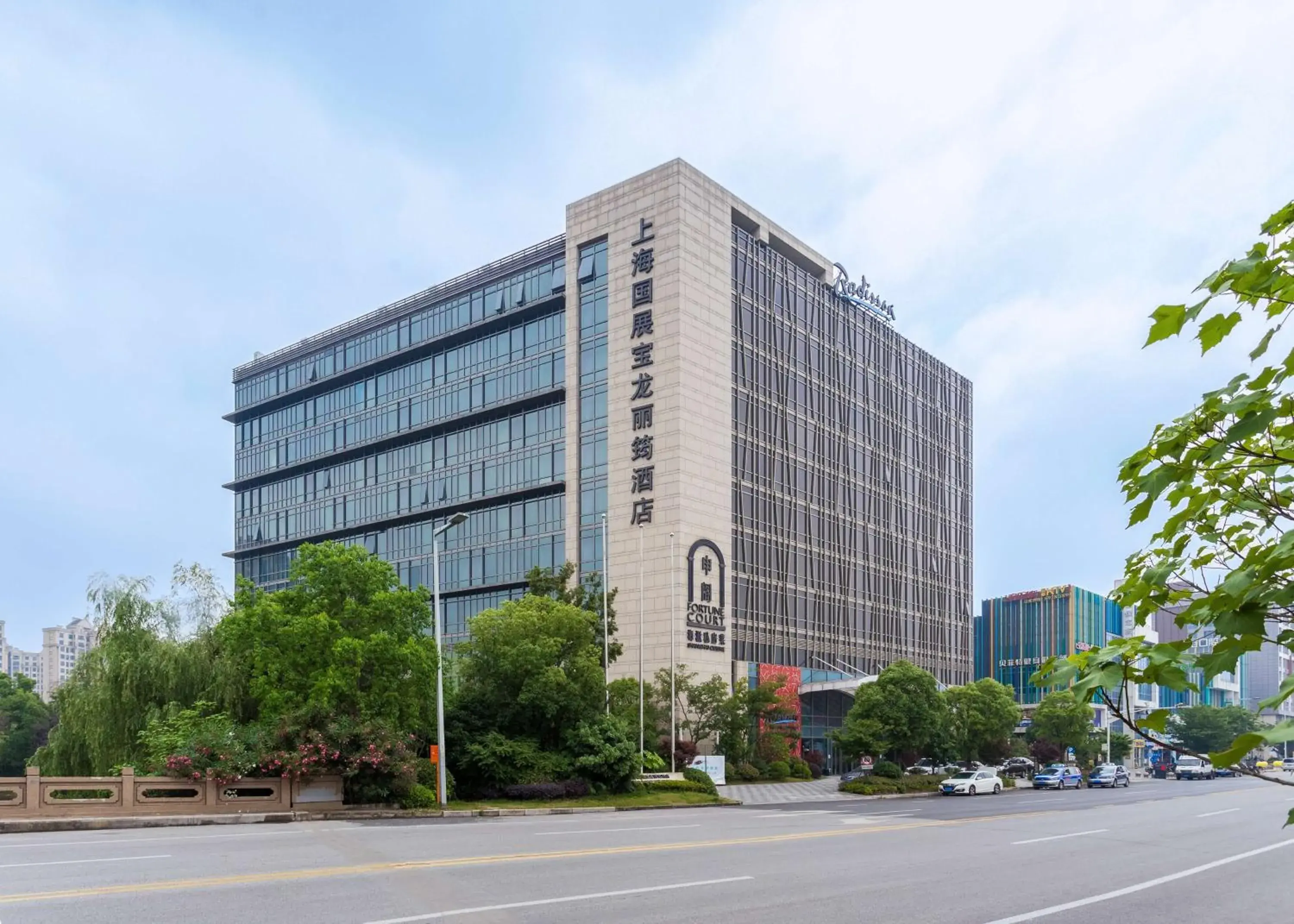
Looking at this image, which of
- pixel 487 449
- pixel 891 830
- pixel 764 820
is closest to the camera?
pixel 891 830

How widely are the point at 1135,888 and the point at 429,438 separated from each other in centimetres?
6621

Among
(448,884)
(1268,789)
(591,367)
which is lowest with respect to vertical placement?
(1268,789)

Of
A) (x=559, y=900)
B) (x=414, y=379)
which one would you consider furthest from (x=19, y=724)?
(x=559, y=900)

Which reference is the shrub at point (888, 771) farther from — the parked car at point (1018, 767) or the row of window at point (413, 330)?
the row of window at point (413, 330)

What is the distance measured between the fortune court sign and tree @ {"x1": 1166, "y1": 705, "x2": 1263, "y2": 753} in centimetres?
5892

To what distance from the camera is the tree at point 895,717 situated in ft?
166

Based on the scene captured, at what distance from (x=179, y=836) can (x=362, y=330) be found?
2599 inches

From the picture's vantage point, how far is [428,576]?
73.9 meters

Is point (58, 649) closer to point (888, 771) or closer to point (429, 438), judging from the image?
point (429, 438)

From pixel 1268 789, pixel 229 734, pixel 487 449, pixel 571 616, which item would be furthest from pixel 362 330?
pixel 1268 789

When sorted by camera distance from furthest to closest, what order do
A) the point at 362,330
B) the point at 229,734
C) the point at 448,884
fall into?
the point at 362,330 < the point at 229,734 < the point at 448,884

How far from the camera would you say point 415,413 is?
77.8 metres

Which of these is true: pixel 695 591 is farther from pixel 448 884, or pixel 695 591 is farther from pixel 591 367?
pixel 448 884

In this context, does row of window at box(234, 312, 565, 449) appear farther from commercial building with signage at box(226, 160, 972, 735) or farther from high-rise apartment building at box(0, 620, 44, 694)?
high-rise apartment building at box(0, 620, 44, 694)
